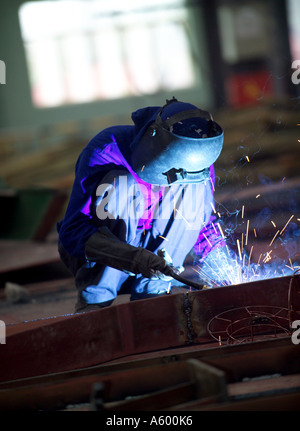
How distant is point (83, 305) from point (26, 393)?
90cm

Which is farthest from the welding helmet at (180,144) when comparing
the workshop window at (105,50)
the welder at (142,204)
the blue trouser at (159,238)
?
the workshop window at (105,50)

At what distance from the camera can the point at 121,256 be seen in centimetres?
252

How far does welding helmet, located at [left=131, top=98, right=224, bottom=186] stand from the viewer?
2393 millimetres

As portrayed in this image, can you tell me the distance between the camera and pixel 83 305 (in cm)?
283

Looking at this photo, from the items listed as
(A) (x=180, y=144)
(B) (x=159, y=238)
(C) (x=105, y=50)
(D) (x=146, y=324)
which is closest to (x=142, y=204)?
(B) (x=159, y=238)

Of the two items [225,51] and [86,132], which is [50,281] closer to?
[86,132]

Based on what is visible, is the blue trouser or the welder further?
the blue trouser

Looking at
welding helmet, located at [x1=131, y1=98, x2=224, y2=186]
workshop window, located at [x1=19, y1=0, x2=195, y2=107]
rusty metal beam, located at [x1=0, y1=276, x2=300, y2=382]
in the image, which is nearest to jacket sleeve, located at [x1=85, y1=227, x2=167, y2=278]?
rusty metal beam, located at [x1=0, y1=276, x2=300, y2=382]

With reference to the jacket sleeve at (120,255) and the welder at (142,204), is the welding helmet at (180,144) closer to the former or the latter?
the welder at (142,204)

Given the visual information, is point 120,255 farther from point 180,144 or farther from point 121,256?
point 180,144

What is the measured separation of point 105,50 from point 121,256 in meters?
10.9

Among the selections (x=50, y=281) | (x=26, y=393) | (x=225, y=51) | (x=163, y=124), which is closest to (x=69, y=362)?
(x=26, y=393)

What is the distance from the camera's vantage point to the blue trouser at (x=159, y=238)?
9.11 ft

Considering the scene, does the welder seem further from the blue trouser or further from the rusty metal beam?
the rusty metal beam
